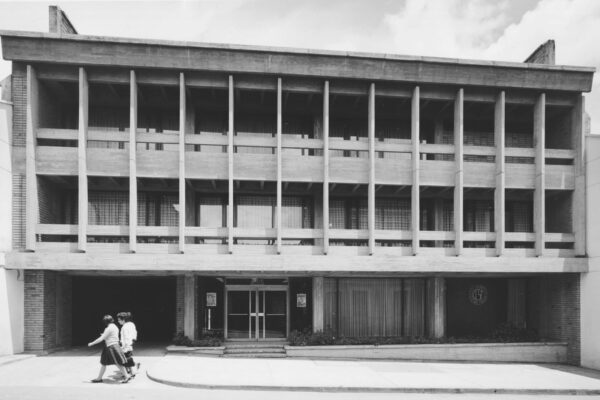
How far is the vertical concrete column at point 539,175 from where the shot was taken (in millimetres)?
16848

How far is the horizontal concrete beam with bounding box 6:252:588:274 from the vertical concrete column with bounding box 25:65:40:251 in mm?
791

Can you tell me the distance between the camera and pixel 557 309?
17703mm

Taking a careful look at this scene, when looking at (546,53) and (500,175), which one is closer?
(500,175)

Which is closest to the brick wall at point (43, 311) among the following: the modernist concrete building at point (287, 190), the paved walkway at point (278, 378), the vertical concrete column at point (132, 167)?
the modernist concrete building at point (287, 190)

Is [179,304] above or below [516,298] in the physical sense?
above

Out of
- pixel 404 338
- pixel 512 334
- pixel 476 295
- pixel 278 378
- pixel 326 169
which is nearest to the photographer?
pixel 278 378

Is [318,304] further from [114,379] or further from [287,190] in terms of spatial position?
[114,379]

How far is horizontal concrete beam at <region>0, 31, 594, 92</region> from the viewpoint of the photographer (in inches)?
596

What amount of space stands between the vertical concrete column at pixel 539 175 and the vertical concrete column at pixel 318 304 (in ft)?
26.0

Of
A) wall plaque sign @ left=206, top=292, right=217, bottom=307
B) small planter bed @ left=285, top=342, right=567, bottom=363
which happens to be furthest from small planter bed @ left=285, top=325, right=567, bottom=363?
wall plaque sign @ left=206, top=292, right=217, bottom=307

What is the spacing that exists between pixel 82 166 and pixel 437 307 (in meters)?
13.8

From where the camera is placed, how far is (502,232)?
54.7 ft

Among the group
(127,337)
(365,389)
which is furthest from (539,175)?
(127,337)

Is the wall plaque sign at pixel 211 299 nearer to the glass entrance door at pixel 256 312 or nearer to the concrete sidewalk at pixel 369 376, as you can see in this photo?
the glass entrance door at pixel 256 312
